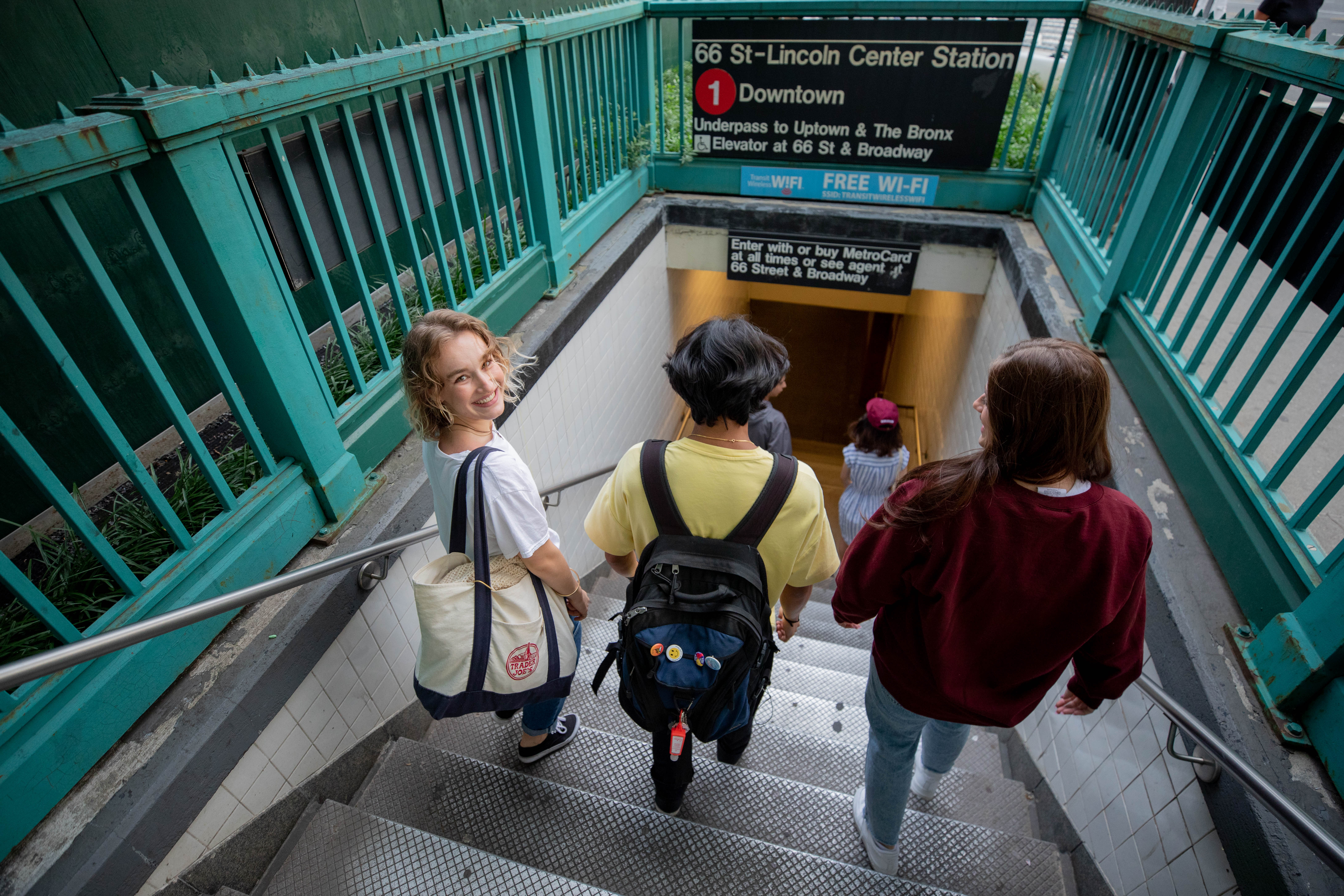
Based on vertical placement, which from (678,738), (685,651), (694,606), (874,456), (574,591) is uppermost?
(694,606)

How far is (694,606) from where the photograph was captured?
4.95 ft

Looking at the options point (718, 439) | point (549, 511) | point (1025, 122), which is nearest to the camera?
point (718, 439)

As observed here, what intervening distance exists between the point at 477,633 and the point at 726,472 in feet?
2.54

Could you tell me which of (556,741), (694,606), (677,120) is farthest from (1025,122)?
(556,741)

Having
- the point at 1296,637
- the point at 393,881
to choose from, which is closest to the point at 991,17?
the point at 1296,637

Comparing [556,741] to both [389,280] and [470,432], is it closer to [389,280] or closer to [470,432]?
[470,432]

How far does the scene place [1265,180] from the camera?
213 centimetres

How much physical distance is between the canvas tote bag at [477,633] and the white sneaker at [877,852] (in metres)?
1.11

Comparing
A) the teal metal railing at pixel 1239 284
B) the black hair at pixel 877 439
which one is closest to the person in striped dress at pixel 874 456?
the black hair at pixel 877 439

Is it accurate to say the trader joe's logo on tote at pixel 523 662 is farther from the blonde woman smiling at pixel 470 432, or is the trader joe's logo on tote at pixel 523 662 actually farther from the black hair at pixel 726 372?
the black hair at pixel 726 372

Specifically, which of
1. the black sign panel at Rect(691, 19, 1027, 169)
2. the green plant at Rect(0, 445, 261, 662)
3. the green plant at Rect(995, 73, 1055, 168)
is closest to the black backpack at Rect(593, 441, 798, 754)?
the green plant at Rect(0, 445, 261, 662)

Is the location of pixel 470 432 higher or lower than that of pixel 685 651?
higher

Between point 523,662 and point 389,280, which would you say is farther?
point 389,280

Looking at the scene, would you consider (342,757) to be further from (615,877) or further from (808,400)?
(808,400)
